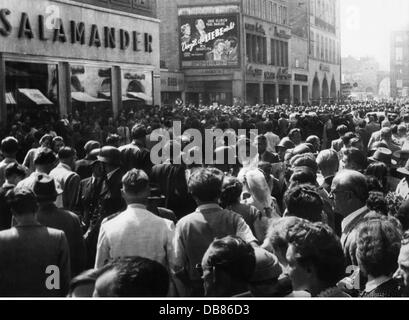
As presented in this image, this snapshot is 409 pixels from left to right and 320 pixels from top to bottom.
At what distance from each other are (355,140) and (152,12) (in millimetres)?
31142

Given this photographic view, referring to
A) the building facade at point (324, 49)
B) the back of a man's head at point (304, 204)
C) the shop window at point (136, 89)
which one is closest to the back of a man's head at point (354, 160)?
the back of a man's head at point (304, 204)

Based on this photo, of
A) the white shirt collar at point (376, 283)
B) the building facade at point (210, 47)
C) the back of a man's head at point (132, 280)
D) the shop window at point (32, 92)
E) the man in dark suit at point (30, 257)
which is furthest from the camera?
the building facade at point (210, 47)

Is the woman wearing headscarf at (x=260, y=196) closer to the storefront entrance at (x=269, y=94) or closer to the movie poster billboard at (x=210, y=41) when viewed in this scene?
the movie poster billboard at (x=210, y=41)

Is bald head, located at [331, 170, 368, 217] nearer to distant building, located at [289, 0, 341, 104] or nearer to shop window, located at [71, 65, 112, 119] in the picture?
shop window, located at [71, 65, 112, 119]

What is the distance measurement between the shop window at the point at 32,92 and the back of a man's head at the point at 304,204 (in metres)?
21.6

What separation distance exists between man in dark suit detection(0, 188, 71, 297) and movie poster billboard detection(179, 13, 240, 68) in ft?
170

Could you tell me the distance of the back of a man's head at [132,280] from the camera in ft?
9.99

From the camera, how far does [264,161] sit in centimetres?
874

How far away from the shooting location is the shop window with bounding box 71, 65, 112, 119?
106ft

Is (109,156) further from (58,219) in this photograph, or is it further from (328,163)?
(328,163)

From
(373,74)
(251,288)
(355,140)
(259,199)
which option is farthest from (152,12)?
(373,74)

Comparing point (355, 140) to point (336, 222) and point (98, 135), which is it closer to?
point (336, 222)

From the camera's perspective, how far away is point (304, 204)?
517 cm

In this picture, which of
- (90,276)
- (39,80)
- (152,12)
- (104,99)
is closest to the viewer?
(90,276)
